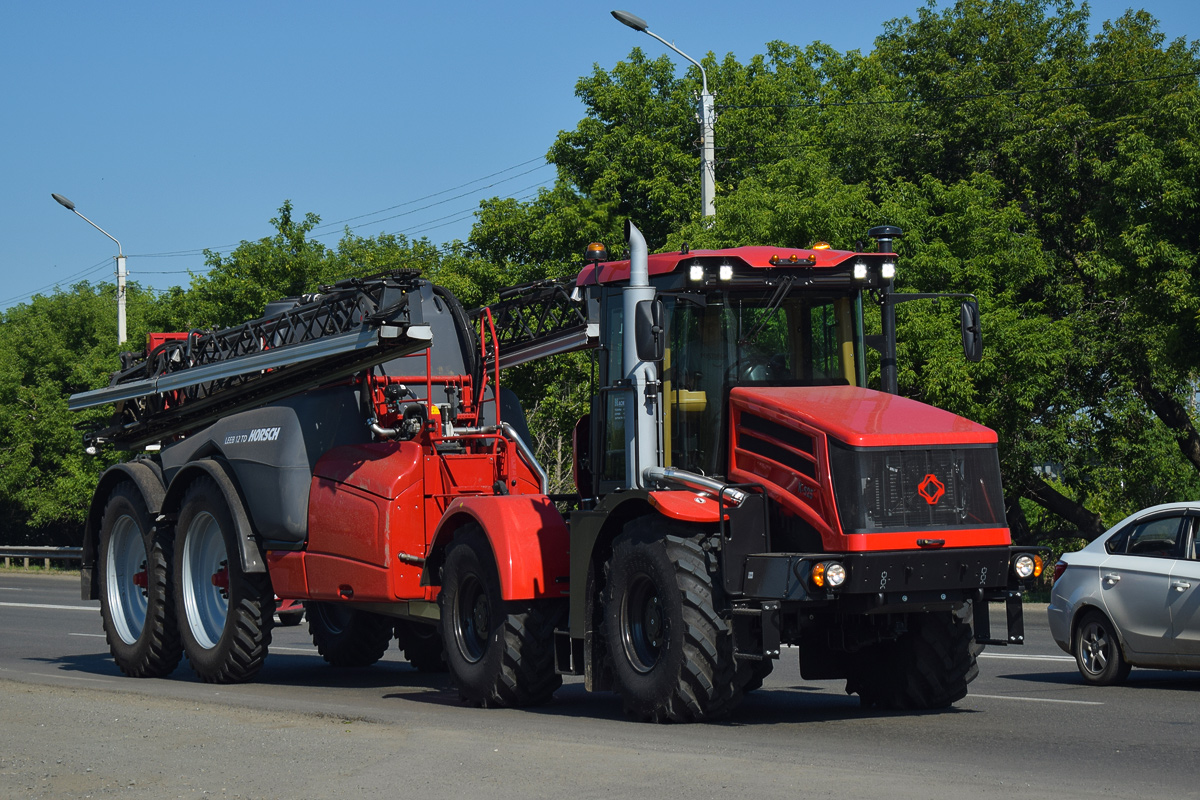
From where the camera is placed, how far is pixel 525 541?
1134 cm

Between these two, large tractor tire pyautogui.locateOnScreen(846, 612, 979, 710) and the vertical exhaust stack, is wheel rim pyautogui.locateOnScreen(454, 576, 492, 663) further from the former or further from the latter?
large tractor tire pyautogui.locateOnScreen(846, 612, 979, 710)

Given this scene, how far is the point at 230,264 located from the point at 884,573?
37942 mm

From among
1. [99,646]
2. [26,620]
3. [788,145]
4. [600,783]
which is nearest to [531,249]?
[788,145]

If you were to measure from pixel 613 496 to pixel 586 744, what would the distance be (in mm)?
2070

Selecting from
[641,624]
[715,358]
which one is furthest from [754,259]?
[641,624]

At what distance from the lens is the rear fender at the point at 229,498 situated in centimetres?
1398

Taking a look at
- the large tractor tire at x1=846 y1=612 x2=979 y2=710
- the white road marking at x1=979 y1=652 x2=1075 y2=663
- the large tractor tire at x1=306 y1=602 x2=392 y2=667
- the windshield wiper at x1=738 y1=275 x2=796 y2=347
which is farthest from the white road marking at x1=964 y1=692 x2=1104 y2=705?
the large tractor tire at x1=306 y1=602 x2=392 y2=667

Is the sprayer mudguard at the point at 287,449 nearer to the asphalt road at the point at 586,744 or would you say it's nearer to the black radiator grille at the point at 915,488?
the asphalt road at the point at 586,744

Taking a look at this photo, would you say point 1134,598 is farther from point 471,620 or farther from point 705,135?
point 705,135

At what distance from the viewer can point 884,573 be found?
945 cm

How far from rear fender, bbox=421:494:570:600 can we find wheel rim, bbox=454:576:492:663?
1.77 feet

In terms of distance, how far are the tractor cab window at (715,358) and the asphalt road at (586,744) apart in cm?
209

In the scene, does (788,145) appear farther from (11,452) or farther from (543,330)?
(11,452)

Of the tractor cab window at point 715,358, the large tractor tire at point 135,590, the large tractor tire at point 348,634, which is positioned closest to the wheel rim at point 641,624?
the tractor cab window at point 715,358
